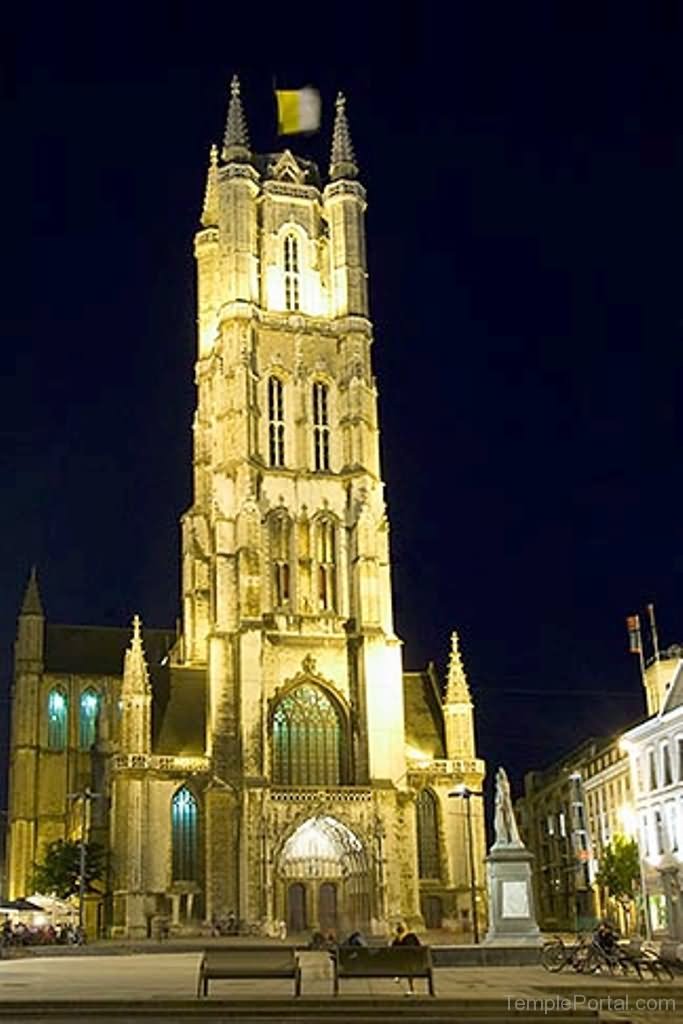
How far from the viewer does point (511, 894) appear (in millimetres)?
34469

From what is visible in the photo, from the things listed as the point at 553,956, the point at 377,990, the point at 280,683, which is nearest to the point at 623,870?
the point at 280,683

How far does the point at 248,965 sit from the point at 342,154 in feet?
220

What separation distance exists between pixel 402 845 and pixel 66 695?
29.8 meters

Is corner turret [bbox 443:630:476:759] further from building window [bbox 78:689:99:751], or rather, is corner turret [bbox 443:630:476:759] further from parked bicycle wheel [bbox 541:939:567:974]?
parked bicycle wheel [bbox 541:939:567:974]

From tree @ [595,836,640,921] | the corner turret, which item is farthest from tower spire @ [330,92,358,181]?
tree @ [595,836,640,921]

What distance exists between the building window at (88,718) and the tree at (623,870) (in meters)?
35.4

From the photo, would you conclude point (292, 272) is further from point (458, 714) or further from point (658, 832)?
point (658, 832)

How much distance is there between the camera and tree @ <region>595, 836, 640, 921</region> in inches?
2414

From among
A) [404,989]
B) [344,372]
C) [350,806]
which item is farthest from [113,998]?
[344,372]

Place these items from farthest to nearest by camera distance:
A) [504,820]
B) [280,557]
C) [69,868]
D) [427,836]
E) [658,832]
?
[280,557] → [427,836] → [69,868] → [658,832] → [504,820]

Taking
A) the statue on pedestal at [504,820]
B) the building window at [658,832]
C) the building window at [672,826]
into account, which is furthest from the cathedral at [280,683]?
the statue on pedestal at [504,820]

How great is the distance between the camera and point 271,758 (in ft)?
216

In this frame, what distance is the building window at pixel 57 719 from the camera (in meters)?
84.1

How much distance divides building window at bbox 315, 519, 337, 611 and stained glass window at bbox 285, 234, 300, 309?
1442 centimetres
